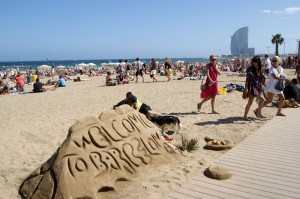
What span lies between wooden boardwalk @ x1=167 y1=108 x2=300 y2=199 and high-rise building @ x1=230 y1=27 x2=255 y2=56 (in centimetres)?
15425

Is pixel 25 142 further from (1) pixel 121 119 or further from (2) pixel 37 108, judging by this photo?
(2) pixel 37 108

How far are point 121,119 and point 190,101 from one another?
713cm

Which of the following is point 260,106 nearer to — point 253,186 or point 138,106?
point 138,106

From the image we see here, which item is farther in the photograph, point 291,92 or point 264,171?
point 291,92

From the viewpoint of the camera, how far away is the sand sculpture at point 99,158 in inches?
148

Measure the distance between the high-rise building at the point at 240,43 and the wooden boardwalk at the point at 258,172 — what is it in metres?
154

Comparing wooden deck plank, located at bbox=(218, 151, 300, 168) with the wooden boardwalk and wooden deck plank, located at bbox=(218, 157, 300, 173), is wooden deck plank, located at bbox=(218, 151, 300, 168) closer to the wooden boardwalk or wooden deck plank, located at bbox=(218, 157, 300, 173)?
the wooden boardwalk

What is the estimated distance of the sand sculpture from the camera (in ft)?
12.3

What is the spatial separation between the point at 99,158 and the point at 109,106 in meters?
6.95

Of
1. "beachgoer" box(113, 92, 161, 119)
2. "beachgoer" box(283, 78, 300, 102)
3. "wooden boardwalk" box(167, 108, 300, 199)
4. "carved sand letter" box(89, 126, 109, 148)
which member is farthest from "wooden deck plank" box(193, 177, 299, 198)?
"beachgoer" box(283, 78, 300, 102)

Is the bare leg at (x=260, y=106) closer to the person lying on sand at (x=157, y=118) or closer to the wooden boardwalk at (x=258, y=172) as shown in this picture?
the wooden boardwalk at (x=258, y=172)

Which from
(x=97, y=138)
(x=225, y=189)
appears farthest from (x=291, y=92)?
(x=97, y=138)

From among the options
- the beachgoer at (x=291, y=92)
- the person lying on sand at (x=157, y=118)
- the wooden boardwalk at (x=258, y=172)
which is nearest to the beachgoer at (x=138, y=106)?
the person lying on sand at (x=157, y=118)

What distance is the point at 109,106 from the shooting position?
11.0 m
